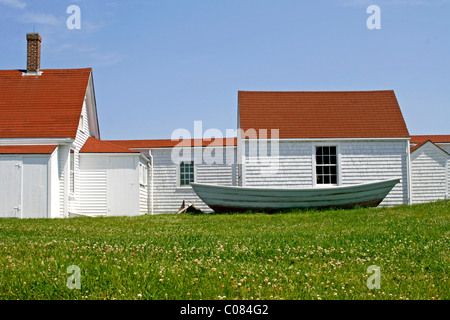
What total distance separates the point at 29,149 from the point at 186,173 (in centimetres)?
960

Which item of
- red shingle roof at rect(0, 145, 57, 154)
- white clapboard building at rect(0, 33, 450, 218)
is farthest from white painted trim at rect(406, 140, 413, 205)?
red shingle roof at rect(0, 145, 57, 154)

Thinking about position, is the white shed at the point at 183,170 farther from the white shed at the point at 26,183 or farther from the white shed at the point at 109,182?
the white shed at the point at 26,183

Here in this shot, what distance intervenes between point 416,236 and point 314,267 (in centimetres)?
399

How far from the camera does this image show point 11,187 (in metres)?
Result: 21.9

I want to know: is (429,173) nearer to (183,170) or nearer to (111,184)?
(183,170)

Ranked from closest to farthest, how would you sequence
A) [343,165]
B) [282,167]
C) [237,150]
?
1. [282,167]
2. [343,165]
3. [237,150]

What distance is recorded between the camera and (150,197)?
2867 centimetres

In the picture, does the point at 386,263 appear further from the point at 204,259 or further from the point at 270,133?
the point at 270,133

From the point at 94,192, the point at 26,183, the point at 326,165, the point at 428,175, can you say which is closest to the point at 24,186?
the point at 26,183

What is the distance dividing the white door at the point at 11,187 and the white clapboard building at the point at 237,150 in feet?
0.14

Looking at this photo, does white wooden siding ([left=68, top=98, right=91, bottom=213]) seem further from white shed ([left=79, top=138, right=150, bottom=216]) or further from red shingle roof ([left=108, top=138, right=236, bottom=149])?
red shingle roof ([left=108, top=138, right=236, bottom=149])

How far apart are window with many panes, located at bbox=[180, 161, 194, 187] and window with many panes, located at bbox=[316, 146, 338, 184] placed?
7.84 metres

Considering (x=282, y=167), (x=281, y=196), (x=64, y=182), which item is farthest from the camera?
(x=282, y=167)
